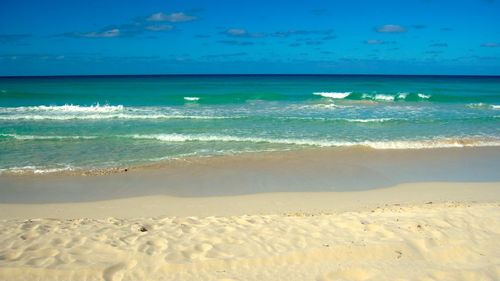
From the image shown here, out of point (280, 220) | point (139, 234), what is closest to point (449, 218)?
point (280, 220)

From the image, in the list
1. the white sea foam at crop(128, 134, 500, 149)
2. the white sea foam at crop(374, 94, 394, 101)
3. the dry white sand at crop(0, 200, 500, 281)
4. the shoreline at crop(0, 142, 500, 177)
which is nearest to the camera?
the dry white sand at crop(0, 200, 500, 281)

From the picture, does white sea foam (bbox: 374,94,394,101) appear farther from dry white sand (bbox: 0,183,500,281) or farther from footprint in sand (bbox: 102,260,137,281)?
footprint in sand (bbox: 102,260,137,281)

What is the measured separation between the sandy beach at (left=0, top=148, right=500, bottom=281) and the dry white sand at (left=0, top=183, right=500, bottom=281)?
14 mm

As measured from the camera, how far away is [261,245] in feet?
17.4

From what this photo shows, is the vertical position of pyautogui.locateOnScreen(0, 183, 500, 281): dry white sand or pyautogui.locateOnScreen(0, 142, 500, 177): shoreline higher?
pyautogui.locateOnScreen(0, 183, 500, 281): dry white sand

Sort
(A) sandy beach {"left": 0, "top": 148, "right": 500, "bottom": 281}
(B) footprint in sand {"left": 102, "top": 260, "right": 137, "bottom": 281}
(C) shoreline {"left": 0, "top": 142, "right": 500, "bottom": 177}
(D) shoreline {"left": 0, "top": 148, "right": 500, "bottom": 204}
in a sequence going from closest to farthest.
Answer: (B) footprint in sand {"left": 102, "top": 260, "right": 137, "bottom": 281}, (A) sandy beach {"left": 0, "top": 148, "right": 500, "bottom": 281}, (D) shoreline {"left": 0, "top": 148, "right": 500, "bottom": 204}, (C) shoreline {"left": 0, "top": 142, "right": 500, "bottom": 177}

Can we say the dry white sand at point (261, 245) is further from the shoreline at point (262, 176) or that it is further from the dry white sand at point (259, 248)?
the shoreline at point (262, 176)

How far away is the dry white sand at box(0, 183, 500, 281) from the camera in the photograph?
4621 mm

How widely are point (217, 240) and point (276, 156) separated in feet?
22.6

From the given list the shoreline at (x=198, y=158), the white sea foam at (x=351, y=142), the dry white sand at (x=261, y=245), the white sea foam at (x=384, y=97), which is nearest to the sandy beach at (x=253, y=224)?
the dry white sand at (x=261, y=245)

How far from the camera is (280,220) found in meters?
6.35

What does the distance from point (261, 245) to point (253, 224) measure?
2.84ft

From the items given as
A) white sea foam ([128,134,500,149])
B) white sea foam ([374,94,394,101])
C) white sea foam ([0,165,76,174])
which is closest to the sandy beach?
white sea foam ([0,165,76,174])

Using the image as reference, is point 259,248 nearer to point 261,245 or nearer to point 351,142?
point 261,245
